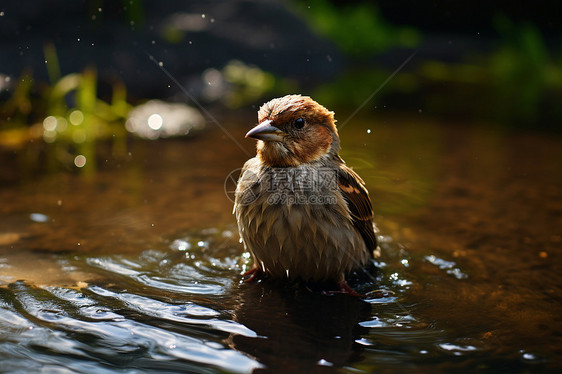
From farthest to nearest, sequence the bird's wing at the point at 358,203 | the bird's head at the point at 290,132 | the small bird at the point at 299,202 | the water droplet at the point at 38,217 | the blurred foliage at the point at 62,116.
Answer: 1. the blurred foliage at the point at 62,116
2. the water droplet at the point at 38,217
3. the bird's wing at the point at 358,203
4. the bird's head at the point at 290,132
5. the small bird at the point at 299,202

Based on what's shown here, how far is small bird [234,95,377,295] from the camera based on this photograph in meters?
3.45

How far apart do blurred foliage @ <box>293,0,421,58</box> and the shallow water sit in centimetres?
766

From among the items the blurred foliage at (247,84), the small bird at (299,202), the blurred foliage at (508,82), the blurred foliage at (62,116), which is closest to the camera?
the small bird at (299,202)

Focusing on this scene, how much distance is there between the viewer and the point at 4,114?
23.0 ft

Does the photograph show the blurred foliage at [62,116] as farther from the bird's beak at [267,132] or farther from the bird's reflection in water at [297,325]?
the bird's reflection in water at [297,325]

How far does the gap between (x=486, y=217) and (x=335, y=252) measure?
194cm

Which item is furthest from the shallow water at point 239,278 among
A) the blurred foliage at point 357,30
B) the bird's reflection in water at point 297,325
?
the blurred foliage at point 357,30

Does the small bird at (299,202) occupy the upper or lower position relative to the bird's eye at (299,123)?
lower

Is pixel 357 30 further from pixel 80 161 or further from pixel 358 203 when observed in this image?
pixel 358 203

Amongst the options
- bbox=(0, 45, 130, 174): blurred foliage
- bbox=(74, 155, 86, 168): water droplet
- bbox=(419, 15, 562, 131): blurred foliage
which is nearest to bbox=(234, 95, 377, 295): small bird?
bbox=(74, 155, 86, 168): water droplet

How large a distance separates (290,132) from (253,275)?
957mm

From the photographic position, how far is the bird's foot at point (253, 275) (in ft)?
12.5

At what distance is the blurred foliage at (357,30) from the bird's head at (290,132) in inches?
377

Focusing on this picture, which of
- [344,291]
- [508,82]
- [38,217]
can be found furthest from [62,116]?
[508,82]
